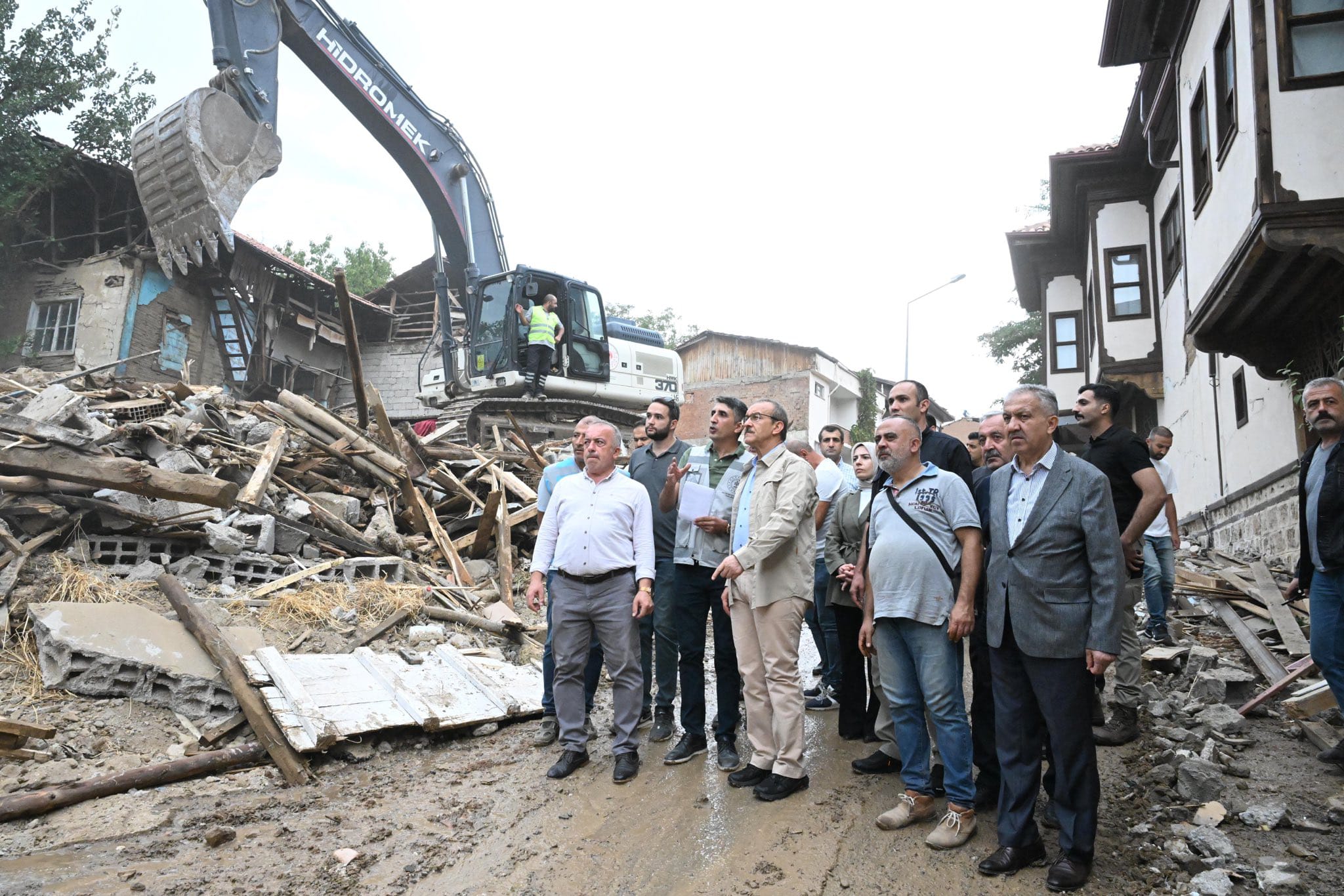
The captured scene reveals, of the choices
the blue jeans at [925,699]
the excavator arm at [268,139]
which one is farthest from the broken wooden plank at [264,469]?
the blue jeans at [925,699]

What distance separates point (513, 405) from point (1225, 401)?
10.9 m

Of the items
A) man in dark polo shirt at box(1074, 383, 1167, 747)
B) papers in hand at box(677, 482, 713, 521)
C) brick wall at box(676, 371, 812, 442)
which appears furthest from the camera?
brick wall at box(676, 371, 812, 442)

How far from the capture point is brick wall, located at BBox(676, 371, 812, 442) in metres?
36.1

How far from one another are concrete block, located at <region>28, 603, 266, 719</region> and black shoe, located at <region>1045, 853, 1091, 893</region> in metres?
4.92

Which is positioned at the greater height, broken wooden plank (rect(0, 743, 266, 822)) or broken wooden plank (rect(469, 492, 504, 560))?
broken wooden plank (rect(469, 492, 504, 560))

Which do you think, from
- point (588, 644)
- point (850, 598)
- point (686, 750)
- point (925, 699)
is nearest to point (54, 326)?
point (588, 644)

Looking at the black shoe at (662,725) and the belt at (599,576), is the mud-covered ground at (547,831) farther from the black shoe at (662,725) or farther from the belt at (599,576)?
the belt at (599,576)

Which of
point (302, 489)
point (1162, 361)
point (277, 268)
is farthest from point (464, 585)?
point (277, 268)

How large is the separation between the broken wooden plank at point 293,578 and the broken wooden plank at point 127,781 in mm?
2530

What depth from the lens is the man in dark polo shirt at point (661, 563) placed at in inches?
221

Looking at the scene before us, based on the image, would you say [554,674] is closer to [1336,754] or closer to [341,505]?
[1336,754]

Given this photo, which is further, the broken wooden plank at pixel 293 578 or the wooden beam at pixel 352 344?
the wooden beam at pixel 352 344

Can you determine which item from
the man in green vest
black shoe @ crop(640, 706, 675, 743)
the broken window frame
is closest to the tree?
the broken window frame

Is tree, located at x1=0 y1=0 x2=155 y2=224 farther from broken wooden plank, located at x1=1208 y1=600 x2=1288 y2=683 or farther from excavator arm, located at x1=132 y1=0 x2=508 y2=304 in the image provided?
broken wooden plank, located at x1=1208 y1=600 x2=1288 y2=683
